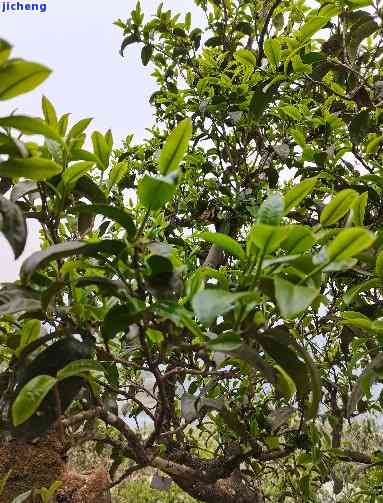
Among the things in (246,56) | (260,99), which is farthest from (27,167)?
(246,56)

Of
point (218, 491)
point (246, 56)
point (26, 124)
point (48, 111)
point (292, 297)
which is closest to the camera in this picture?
point (292, 297)

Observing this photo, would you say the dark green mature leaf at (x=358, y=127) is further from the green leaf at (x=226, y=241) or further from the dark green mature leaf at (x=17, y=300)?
the dark green mature leaf at (x=17, y=300)

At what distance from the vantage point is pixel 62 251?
58cm

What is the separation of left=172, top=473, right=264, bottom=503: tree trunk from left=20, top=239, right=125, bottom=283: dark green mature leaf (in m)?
1.21

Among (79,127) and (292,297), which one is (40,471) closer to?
(79,127)

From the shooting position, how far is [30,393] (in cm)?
61

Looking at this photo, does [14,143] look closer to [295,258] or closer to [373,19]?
[295,258]

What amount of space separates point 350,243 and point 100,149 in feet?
1.53

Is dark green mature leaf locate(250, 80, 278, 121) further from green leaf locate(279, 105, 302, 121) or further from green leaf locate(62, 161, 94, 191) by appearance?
green leaf locate(62, 161, 94, 191)

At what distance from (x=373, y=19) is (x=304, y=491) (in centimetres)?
166

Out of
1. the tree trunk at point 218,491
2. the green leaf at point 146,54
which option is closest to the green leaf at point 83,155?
the tree trunk at point 218,491

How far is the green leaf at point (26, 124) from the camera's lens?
0.59 metres

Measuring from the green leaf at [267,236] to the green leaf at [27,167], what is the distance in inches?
11.3

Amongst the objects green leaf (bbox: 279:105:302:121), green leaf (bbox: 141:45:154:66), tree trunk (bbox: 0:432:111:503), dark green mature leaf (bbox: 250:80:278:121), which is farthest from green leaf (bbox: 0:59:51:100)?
green leaf (bbox: 141:45:154:66)
